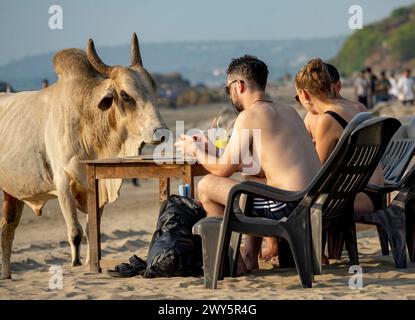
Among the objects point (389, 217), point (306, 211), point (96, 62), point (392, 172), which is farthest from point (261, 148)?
point (96, 62)

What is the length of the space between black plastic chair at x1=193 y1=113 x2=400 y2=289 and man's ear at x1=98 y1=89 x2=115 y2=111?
107 inches

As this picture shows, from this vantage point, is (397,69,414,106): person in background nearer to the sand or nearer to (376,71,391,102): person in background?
(376,71,391,102): person in background

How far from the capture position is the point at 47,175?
10531 mm

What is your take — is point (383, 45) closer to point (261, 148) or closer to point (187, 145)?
point (187, 145)

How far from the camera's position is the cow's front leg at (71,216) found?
390 inches

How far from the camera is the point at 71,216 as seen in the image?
10.0m

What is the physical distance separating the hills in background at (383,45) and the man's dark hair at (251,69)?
11387cm

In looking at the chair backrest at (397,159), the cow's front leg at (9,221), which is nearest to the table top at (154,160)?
the chair backrest at (397,159)

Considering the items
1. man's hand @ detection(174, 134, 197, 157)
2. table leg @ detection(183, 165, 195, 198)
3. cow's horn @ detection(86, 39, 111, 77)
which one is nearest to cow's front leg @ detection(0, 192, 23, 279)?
cow's horn @ detection(86, 39, 111, 77)

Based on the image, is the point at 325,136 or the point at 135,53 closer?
the point at 325,136

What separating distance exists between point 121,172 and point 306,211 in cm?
187

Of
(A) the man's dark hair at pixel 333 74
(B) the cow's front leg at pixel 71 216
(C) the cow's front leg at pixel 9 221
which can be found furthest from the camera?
(C) the cow's front leg at pixel 9 221

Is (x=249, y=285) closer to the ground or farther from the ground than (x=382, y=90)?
closer to the ground

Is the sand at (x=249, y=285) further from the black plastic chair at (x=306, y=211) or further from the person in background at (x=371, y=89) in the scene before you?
the person in background at (x=371, y=89)
